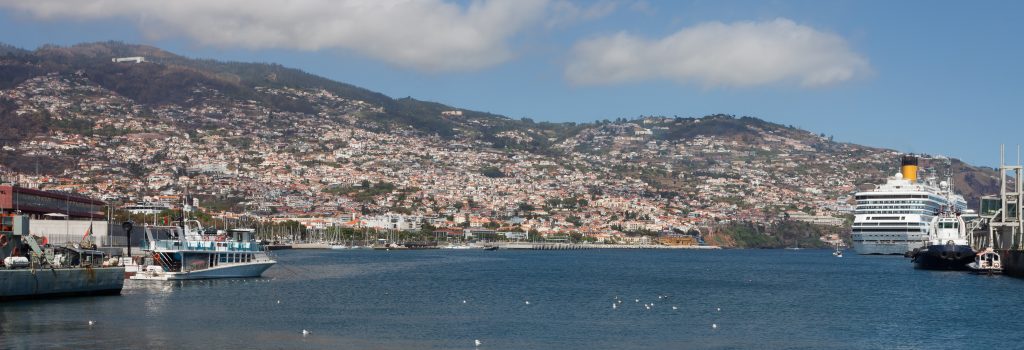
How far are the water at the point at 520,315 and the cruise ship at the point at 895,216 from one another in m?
52.4

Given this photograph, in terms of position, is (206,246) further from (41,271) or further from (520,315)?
(520,315)

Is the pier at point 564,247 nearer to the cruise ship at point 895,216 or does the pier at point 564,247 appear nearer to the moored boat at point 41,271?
the cruise ship at point 895,216

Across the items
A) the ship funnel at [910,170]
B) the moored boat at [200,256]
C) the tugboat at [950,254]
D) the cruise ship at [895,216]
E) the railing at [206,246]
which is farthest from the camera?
Result: the ship funnel at [910,170]

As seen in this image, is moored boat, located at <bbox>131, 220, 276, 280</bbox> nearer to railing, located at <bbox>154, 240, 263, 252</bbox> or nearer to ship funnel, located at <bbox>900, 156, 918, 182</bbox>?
railing, located at <bbox>154, 240, 263, 252</bbox>

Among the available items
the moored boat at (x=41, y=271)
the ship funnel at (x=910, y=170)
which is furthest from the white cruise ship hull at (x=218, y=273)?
the ship funnel at (x=910, y=170)

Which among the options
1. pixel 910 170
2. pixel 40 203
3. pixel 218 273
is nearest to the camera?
pixel 218 273

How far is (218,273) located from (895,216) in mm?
79246

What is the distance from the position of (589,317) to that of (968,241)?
55928 millimetres

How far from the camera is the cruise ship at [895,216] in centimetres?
11375

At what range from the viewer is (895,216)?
116 meters

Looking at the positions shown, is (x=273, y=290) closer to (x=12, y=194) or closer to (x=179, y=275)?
(x=179, y=275)

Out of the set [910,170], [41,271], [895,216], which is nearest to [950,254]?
[895,216]

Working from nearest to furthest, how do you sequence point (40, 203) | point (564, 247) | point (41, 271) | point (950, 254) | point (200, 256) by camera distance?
point (41, 271) < point (200, 256) < point (950, 254) < point (40, 203) < point (564, 247)

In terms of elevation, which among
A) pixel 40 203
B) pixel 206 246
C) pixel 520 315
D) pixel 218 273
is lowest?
pixel 520 315
